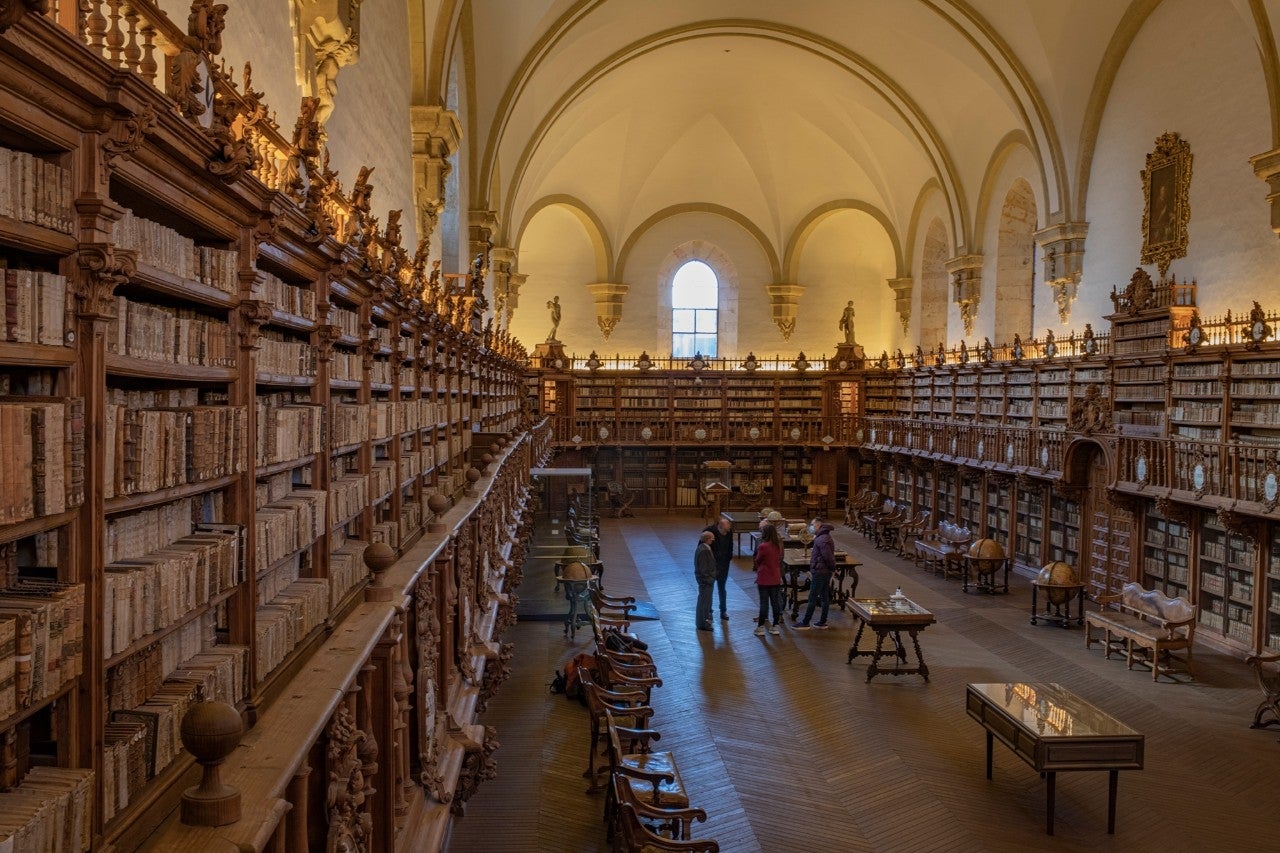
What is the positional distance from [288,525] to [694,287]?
22.5 m

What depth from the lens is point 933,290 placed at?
891 inches

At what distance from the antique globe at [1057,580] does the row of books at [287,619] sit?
9482 mm

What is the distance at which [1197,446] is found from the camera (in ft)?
33.8

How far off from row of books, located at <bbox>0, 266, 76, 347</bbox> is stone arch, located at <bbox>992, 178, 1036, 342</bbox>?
18.3 metres

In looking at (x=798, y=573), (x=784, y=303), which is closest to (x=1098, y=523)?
(x=798, y=573)

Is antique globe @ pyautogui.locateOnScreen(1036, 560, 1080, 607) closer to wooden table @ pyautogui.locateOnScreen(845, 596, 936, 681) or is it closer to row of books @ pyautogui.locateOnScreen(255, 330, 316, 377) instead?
wooden table @ pyautogui.locateOnScreen(845, 596, 936, 681)

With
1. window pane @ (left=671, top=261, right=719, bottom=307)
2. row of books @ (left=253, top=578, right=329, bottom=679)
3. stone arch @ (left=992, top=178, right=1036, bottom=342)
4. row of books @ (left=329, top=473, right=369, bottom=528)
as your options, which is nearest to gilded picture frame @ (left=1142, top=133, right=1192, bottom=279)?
stone arch @ (left=992, top=178, right=1036, bottom=342)

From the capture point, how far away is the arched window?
25516 millimetres

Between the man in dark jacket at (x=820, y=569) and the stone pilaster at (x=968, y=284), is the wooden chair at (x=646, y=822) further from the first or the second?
the stone pilaster at (x=968, y=284)

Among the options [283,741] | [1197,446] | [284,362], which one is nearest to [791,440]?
[1197,446]

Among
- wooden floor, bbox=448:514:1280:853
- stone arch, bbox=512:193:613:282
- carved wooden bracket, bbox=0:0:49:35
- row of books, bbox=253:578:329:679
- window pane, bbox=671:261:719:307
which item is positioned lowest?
wooden floor, bbox=448:514:1280:853

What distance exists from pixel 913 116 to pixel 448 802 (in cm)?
1885

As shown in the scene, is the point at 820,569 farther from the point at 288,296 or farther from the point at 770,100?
the point at 770,100

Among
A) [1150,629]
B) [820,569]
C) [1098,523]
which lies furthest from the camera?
[1098,523]
